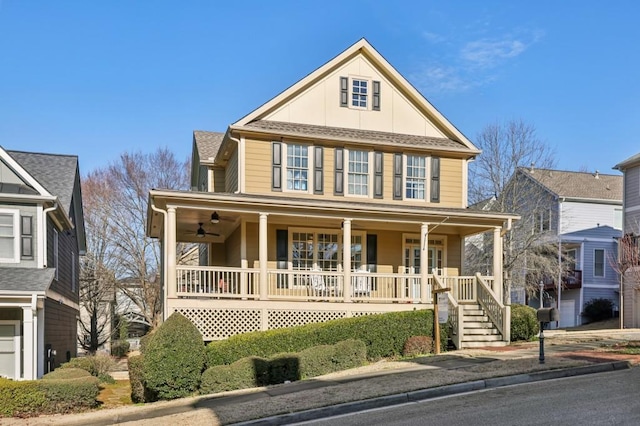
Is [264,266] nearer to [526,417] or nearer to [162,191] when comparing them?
[162,191]

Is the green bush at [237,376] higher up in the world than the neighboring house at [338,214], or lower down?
lower down

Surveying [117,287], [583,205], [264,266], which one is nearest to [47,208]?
[264,266]

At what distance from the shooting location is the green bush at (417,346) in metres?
15.7

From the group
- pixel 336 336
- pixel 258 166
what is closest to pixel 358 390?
pixel 336 336

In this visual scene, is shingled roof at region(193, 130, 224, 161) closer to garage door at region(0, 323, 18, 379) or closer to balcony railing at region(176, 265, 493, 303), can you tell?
balcony railing at region(176, 265, 493, 303)

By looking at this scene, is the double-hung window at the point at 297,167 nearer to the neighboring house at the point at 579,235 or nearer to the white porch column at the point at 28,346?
the white porch column at the point at 28,346

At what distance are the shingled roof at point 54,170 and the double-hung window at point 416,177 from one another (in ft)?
40.4

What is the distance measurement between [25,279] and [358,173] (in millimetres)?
10763

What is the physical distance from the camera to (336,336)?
15.6 metres

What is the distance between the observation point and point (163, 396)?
12.7 meters

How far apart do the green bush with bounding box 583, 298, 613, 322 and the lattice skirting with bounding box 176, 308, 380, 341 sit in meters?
22.1

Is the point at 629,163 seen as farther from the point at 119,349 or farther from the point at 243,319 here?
the point at 119,349

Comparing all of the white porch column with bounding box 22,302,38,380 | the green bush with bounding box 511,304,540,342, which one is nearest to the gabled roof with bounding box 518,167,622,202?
the green bush with bounding box 511,304,540,342

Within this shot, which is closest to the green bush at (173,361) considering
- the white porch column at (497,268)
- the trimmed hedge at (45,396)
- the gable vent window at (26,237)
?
the trimmed hedge at (45,396)
